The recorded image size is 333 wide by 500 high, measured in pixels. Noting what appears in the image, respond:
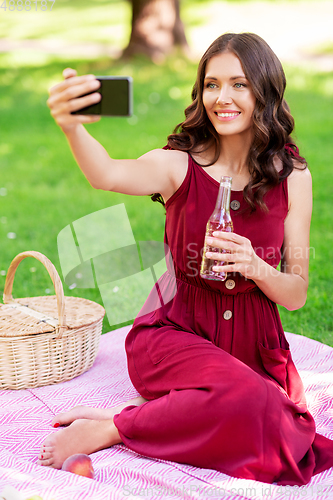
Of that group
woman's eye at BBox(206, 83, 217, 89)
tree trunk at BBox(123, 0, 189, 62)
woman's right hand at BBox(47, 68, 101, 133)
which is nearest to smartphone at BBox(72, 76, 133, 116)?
woman's right hand at BBox(47, 68, 101, 133)

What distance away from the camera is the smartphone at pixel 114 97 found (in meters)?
1.73

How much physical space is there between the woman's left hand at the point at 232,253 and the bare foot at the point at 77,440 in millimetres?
846

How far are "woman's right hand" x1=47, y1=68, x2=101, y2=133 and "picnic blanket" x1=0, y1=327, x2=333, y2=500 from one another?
134 centimetres

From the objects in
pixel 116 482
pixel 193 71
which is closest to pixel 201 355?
pixel 116 482

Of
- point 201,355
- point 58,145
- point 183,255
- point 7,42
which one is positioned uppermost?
point 7,42

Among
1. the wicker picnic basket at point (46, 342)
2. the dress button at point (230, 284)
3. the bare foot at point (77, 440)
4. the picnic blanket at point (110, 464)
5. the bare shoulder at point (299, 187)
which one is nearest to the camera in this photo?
the picnic blanket at point (110, 464)

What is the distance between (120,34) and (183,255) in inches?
595

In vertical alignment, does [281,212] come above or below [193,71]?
below

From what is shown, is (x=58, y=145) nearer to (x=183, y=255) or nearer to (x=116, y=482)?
(x=183, y=255)

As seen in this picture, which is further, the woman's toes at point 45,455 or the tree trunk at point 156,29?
the tree trunk at point 156,29

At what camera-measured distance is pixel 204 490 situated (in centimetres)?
221

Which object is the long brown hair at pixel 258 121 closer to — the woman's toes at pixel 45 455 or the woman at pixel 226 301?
the woman at pixel 226 301

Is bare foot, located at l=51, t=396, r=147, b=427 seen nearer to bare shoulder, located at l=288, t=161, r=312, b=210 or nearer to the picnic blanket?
the picnic blanket

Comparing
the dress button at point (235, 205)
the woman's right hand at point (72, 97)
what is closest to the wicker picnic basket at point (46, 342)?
the dress button at point (235, 205)
